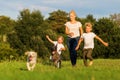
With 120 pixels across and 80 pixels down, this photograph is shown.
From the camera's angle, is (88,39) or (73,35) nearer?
(73,35)

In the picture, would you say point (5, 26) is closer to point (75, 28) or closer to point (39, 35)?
point (39, 35)

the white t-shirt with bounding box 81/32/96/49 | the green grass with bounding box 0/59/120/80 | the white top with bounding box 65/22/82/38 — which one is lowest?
the green grass with bounding box 0/59/120/80

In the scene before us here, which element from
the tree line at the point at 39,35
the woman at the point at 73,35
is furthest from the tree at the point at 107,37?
the woman at the point at 73,35

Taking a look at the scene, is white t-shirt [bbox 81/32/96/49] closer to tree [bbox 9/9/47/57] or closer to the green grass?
the green grass

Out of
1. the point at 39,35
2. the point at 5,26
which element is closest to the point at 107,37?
the point at 39,35

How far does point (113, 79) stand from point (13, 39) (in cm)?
5842

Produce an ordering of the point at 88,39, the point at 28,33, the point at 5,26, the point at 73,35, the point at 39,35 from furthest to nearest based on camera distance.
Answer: the point at 5,26, the point at 28,33, the point at 39,35, the point at 88,39, the point at 73,35

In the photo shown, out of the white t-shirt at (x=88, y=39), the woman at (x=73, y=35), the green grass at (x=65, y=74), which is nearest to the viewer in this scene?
the green grass at (x=65, y=74)

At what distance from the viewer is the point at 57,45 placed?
663 inches

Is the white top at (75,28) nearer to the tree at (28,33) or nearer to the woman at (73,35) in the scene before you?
the woman at (73,35)

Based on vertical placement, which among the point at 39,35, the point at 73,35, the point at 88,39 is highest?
the point at 73,35

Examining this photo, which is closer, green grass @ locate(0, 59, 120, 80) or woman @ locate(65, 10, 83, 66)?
green grass @ locate(0, 59, 120, 80)

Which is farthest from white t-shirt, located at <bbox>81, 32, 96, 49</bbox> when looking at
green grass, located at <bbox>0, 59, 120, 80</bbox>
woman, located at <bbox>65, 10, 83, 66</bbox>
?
green grass, located at <bbox>0, 59, 120, 80</bbox>

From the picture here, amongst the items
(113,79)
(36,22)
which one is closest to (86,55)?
(113,79)
